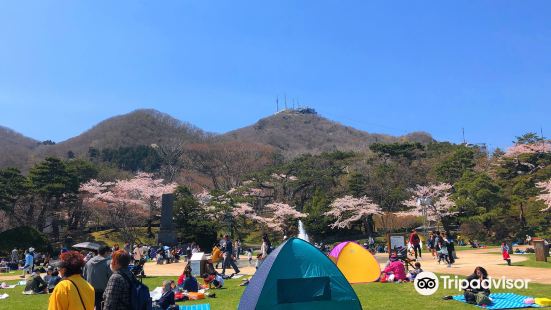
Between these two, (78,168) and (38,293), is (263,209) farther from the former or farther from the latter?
(38,293)

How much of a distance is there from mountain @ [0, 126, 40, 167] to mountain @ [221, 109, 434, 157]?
43.2m

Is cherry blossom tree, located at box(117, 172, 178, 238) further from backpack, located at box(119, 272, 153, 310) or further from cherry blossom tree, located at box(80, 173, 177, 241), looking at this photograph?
backpack, located at box(119, 272, 153, 310)

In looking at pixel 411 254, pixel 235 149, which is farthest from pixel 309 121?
pixel 411 254

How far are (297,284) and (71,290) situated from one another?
4104 millimetres

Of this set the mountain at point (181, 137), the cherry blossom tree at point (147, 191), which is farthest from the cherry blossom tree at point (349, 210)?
the mountain at point (181, 137)

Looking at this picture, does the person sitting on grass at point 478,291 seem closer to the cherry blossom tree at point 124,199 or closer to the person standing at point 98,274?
the person standing at point 98,274

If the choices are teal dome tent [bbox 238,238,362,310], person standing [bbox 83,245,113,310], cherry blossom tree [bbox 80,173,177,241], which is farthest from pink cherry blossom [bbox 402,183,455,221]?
person standing [bbox 83,245,113,310]

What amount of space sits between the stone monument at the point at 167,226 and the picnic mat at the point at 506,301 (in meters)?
26.4

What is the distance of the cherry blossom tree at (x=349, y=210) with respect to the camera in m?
42.6

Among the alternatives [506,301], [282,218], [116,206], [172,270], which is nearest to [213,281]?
[172,270]

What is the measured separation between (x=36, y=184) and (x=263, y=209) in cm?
2197

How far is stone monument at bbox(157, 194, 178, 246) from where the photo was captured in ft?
110

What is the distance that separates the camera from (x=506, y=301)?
955cm

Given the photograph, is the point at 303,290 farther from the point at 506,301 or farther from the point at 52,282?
the point at 52,282
